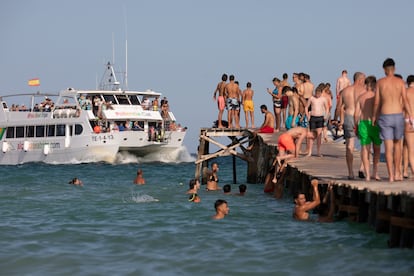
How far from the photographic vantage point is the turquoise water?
1289 cm

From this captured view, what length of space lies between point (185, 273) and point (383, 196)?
3198mm

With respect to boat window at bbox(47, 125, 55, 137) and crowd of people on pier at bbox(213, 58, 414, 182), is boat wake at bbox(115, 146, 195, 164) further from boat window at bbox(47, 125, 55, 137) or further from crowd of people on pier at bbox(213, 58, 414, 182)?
crowd of people on pier at bbox(213, 58, 414, 182)

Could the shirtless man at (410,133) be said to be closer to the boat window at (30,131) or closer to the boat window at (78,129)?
the boat window at (78,129)

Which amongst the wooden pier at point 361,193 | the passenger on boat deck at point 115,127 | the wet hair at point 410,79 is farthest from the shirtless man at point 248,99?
the passenger on boat deck at point 115,127

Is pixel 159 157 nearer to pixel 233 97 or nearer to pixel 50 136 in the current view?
pixel 50 136

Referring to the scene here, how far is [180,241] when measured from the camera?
51.6 ft

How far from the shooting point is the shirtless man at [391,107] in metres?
14.4

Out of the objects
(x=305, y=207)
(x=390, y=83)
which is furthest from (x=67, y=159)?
(x=390, y=83)

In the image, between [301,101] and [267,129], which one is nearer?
[301,101]

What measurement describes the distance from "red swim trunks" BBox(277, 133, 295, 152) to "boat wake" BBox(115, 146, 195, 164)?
29293 millimetres

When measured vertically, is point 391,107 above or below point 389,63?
below

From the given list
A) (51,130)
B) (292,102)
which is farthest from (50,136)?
(292,102)

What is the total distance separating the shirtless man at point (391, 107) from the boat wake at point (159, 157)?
3687 centimetres

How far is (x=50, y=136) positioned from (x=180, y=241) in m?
37.6
